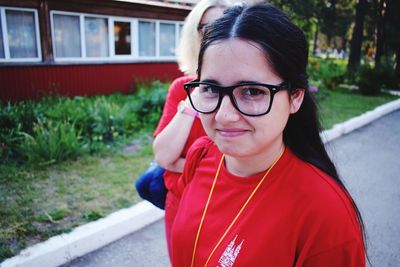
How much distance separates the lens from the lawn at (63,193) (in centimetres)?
327

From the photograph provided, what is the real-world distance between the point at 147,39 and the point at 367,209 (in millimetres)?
10129

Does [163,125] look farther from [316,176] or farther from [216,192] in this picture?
[316,176]

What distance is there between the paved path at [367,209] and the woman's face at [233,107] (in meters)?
1.34

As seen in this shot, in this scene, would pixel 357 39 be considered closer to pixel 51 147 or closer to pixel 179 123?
pixel 51 147

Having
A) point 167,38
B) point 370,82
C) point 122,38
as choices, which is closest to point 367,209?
point 122,38

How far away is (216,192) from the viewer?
1.37 metres

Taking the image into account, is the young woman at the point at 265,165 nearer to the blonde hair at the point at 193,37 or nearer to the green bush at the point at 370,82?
the blonde hair at the point at 193,37

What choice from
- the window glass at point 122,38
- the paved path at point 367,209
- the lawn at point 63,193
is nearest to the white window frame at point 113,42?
the window glass at point 122,38

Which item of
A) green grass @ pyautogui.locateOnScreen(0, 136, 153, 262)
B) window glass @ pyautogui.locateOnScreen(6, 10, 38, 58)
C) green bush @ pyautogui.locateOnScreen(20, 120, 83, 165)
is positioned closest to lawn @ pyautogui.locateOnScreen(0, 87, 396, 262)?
green grass @ pyautogui.locateOnScreen(0, 136, 153, 262)

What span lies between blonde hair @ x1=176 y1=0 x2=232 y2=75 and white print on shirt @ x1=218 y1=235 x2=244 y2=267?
1196 mm

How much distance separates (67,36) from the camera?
10.2 meters

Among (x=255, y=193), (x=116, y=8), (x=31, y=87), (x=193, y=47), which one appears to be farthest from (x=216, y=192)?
(x=116, y=8)

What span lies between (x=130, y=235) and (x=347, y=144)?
5.20 meters

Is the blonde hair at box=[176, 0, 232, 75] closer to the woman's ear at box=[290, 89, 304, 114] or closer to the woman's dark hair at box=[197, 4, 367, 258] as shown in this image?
the woman's dark hair at box=[197, 4, 367, 258]
